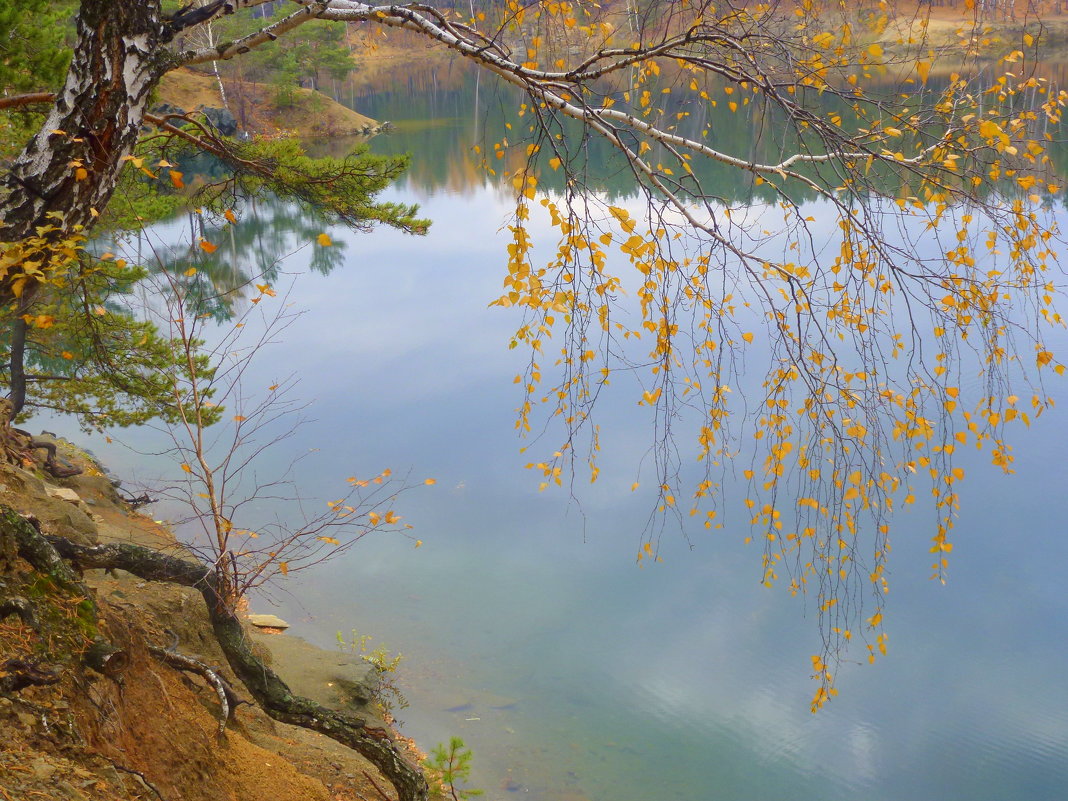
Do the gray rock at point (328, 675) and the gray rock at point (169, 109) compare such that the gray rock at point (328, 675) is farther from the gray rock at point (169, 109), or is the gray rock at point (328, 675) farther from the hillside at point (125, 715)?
the gray rock at point (169, 109)

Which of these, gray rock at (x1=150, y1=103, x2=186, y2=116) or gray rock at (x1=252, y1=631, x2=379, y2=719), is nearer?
gray rock at (x1=150, y1=103, x2=186, y2=116)

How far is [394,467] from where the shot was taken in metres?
11.0

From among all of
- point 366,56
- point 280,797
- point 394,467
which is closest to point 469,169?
point 394,467

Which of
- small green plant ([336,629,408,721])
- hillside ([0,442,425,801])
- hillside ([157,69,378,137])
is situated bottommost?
hillside ([0,442,425,801])

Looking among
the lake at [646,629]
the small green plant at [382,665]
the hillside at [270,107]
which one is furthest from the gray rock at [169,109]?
the hillside at [270,107]

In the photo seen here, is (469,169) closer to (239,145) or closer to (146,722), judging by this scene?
(239,145)

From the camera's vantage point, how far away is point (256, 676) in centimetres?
381

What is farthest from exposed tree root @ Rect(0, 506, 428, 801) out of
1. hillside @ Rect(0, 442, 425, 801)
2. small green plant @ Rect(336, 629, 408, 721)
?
small green plant @ Rect(336, 629, 408, 721)

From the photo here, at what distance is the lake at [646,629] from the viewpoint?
248 inches

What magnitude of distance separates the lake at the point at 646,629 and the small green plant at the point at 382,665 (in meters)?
0.10

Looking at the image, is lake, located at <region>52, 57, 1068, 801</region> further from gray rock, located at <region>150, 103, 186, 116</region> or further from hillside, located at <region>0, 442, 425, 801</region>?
gray rock, located at <region>150, 103, 186, 116</region>

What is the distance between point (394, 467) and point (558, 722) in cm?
502

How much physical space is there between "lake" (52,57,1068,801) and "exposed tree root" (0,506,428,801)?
1703 millimetres

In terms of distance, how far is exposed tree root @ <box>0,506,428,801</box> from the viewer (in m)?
3.57
